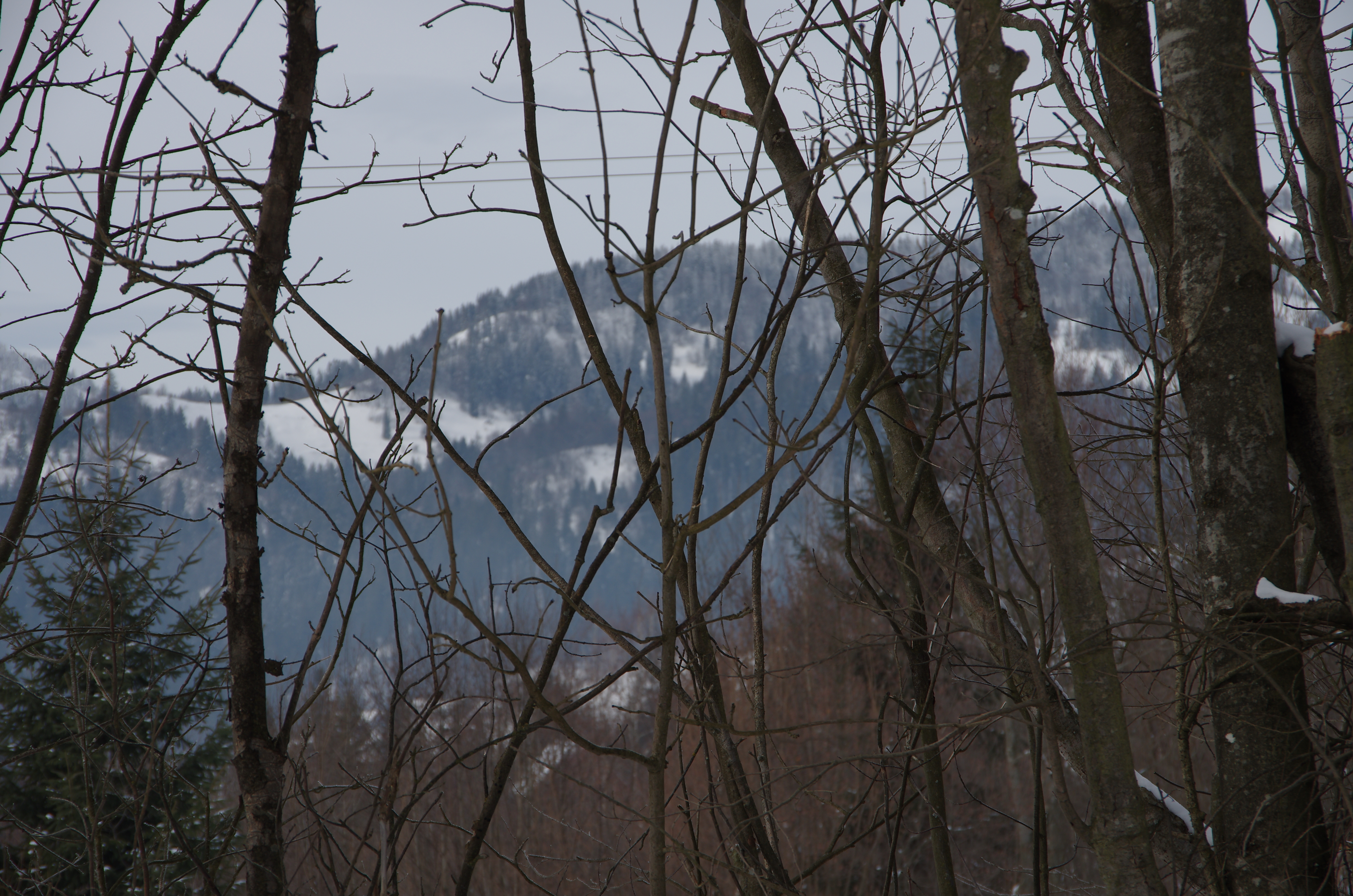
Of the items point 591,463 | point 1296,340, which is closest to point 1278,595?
point 1296,340

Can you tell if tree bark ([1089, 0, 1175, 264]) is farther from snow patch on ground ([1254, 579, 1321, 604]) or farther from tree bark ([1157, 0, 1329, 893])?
snow patch on ground ([1254, 579, 1321, 604])

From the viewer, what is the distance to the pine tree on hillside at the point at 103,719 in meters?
2.19

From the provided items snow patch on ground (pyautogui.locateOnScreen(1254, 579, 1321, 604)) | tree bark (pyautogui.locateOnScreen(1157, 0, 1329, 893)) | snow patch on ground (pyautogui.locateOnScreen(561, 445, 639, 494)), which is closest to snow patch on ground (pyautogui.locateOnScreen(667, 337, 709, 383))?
snow patch on ground (pyautogui.locateOnScreen(561, 445, 639, 494))

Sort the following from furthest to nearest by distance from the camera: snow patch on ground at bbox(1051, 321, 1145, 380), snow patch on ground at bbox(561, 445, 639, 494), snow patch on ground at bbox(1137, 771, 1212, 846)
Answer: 1. snow patch on ground at bbox(561, 445, 639, 494)
2. snow patch on ground at bbox(1051, 321, 1145, 380)
3. snow patch on ground at bbox(1137, 771, 1212, 846)

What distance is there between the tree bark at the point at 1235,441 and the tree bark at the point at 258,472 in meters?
2.29

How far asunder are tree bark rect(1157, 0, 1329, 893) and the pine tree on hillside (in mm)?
2283

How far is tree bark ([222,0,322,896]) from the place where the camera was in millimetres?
2203

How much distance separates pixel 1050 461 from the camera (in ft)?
5.15

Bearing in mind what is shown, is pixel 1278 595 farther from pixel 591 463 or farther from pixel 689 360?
pixel 689 360

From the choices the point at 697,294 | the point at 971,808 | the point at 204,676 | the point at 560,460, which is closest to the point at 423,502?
the point at 560,460

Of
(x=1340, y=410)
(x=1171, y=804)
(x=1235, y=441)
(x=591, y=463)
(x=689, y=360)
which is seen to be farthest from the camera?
(x=689, y=360)

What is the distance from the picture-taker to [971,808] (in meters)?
15.2

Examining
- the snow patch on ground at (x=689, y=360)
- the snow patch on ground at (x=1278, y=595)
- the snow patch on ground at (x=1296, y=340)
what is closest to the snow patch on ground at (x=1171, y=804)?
the snow patch on ground at (x=1278, y=595)

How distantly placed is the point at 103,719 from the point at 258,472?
23.0 feet
